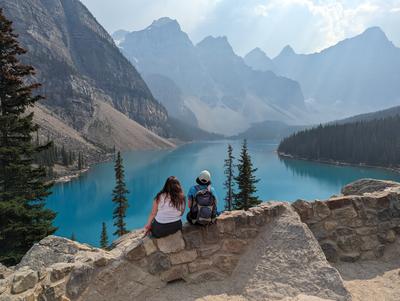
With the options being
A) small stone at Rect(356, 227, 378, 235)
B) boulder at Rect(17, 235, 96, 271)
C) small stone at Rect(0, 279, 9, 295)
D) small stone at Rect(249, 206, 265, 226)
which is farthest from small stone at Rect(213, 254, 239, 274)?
boulder at Rect(17, 235, 96, 271)

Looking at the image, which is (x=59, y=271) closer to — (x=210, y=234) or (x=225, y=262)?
(x=210, y=234)

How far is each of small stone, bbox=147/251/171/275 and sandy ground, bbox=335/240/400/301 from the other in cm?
467

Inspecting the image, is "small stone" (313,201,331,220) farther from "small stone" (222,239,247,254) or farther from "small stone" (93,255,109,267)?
"small stone" (93,255,109,267)

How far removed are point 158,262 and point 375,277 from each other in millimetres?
6031

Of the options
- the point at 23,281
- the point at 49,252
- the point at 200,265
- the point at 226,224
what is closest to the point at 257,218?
the point at 226,224

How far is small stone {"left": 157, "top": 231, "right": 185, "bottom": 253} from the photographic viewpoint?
7547 mm

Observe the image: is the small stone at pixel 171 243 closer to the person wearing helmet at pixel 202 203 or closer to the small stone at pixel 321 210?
the person wearing helmet at pixel 202 203

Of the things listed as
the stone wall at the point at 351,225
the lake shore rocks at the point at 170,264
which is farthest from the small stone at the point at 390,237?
the lake shore rocks at the point at 170,264

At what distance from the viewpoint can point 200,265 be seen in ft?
25.6

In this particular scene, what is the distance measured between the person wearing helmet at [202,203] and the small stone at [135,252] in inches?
54.9

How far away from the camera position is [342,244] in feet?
30.5

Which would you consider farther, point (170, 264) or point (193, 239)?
point (193, 239)

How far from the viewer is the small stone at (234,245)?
8.08 meters

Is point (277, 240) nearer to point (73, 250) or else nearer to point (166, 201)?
point (166, 201)
